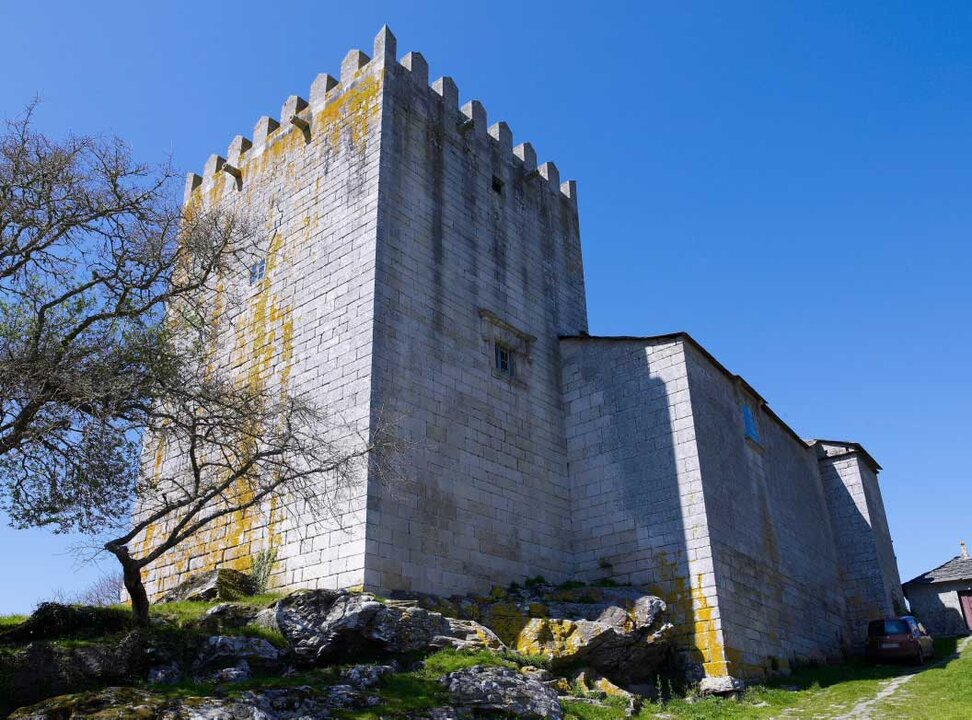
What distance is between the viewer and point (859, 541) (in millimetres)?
25391

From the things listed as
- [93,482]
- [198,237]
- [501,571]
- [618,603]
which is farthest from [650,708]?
[198,237]

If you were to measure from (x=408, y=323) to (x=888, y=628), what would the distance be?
13417 mm

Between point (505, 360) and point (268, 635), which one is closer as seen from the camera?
point (268, 635)

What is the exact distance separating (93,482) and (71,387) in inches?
66.4

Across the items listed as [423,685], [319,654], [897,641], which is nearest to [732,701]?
[423,685]

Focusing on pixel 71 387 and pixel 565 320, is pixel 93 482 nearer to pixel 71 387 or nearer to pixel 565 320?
pixel 71 387

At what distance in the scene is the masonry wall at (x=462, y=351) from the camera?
1495cm

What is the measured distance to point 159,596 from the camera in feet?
54.6

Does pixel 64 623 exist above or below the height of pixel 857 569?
below

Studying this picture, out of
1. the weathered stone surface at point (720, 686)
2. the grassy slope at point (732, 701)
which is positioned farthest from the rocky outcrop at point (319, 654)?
the weathered stone surface at point (720, 686)

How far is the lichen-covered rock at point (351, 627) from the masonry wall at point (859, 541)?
15876mm

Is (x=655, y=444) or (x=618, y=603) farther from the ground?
(x=655, y=444)

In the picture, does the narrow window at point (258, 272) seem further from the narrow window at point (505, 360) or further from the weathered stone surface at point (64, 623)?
the weathered stone surface at point (64, 623)

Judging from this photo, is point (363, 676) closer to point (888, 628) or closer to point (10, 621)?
point (10, 621)
